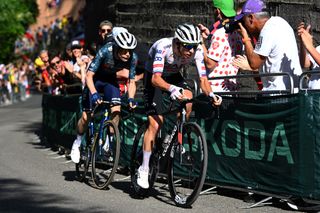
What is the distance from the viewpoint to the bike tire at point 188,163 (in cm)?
860

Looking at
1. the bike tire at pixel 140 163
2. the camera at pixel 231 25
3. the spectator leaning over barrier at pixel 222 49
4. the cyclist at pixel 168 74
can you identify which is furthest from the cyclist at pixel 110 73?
the camera at pixel 231 25

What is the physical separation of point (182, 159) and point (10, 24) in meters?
55.0

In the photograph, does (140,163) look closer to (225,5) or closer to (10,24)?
(225,5)

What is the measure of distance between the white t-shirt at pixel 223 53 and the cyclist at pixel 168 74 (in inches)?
36.8

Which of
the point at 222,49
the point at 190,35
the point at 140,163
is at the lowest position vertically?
the point at 140,163

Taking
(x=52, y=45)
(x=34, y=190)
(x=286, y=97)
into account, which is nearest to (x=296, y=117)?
(x=286, y=97)

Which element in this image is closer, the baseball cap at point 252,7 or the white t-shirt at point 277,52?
the white t-shirt at point 277,52

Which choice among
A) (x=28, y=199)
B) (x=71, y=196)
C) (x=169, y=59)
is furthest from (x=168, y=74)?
(x=28, y=199)

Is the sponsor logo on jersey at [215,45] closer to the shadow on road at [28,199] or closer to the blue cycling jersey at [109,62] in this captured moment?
the blue cycling jersey at [109,62]

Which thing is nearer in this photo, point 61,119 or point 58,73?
point 61,119

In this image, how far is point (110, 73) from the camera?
10.9m

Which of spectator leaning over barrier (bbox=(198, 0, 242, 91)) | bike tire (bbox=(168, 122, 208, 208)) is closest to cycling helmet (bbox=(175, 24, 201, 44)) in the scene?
bike tire (bbox=(168, 122, 208, 208))

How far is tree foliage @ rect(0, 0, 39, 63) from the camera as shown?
60719 millimetres

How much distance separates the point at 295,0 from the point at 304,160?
5.60 meters
